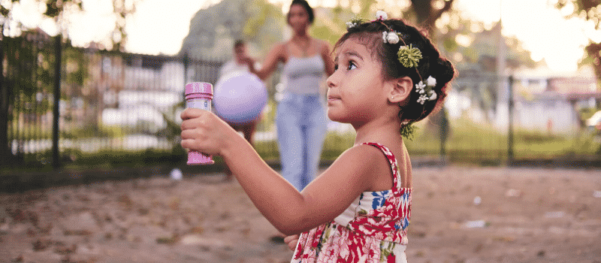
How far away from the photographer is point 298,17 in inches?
174

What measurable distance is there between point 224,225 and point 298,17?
2.40 m

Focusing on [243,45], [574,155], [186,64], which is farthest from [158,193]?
[574,155]

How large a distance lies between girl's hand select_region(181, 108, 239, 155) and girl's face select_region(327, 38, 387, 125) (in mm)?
505

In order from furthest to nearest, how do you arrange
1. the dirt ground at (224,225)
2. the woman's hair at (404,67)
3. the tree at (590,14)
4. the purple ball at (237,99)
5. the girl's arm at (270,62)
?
the tree at (590,14)
the girl's arm at (270,62)
the dirt ground at (224,225)
the purple ball at (237,99)
the woman's hair at (404,67)

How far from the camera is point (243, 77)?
2.80m

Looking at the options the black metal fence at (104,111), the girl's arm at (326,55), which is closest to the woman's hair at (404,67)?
the girl's arm at (326,55)

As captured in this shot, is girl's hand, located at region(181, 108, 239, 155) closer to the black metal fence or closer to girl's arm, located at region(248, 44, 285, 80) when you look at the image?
girl's arm, located at region(248, 44, 285, 80)

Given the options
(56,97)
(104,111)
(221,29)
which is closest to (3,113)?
(56,97)

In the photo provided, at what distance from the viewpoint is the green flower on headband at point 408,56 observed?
1.62 meters

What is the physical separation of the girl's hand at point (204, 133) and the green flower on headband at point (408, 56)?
680 millimetres

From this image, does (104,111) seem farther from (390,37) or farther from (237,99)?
(390,37)

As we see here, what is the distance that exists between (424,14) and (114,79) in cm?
1113

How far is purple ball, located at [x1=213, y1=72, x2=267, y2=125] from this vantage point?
2594 millimetres

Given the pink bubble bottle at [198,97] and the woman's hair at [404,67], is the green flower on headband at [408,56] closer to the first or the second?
the woman's hair at [404,67]
